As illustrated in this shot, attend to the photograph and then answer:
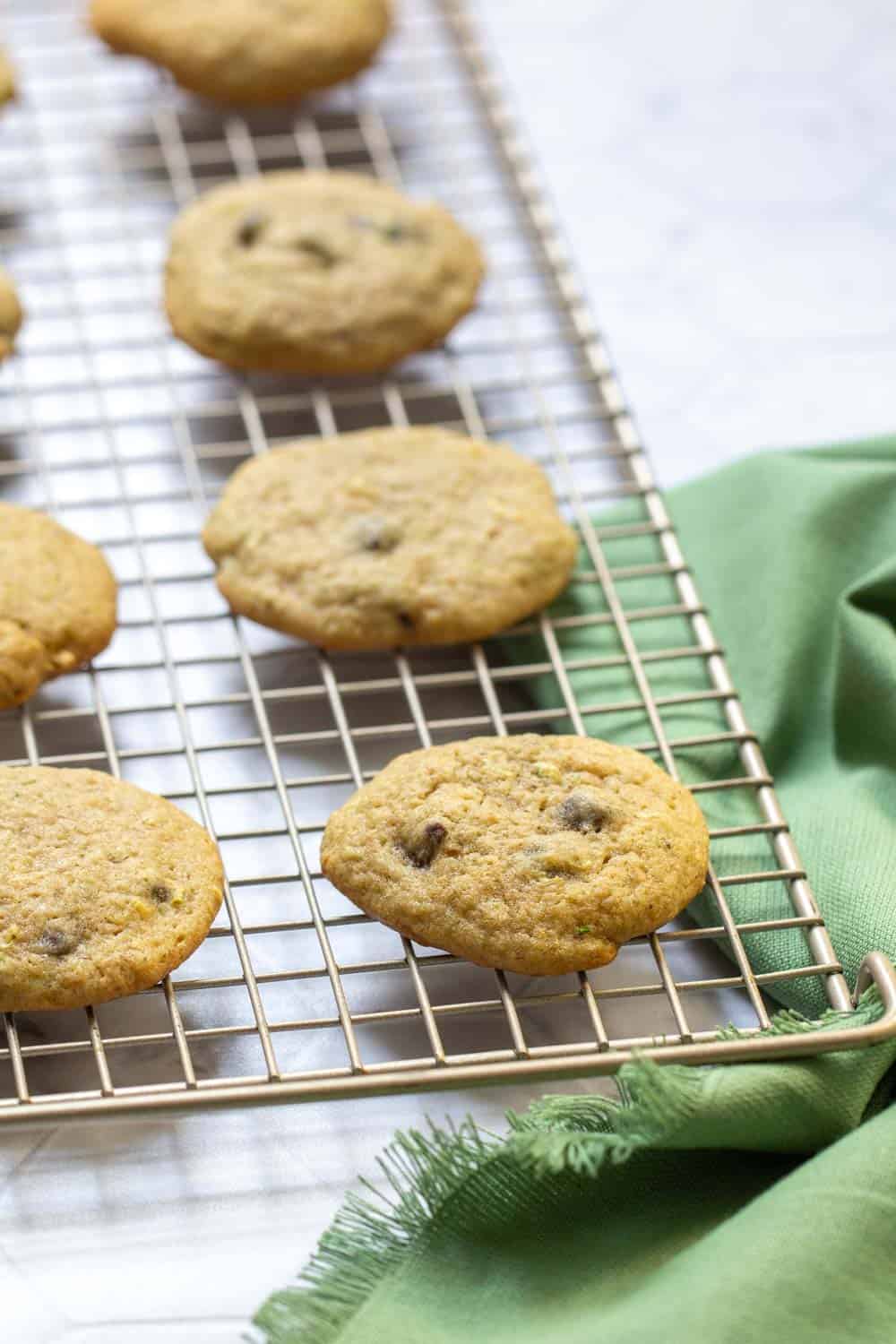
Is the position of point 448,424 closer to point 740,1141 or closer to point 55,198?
point 55,198

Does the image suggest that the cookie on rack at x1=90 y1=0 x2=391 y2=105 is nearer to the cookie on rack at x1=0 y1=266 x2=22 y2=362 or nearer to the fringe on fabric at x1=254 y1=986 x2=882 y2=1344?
the cookie on rack at x1=0 y1=266 x2=22 y2=362

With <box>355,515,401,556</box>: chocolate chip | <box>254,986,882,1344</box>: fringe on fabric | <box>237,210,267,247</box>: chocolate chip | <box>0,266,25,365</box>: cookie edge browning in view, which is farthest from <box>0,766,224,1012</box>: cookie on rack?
<box>237,210,267,247</box>: chocolate chip

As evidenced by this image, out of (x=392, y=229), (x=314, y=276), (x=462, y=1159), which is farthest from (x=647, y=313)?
(x=462, y=1159)

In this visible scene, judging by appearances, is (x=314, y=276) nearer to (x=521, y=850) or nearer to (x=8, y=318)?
(x=8, y=318)

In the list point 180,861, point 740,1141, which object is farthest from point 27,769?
point 740,1141

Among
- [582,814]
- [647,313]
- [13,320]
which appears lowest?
[13,320]
